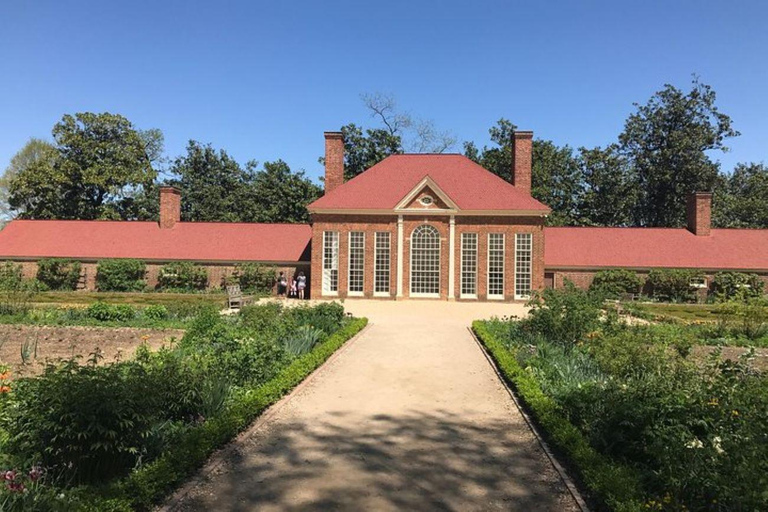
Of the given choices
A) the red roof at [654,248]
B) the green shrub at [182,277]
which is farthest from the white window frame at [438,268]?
the green shrub at [182,277]

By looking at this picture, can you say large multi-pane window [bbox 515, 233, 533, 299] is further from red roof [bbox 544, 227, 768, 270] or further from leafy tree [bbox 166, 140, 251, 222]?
leafy tree [bbox 166, 140, 251, 222]

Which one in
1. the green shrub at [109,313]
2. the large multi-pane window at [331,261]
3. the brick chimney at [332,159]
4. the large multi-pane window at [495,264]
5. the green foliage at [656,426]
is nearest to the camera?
the green foliage at [656,426]

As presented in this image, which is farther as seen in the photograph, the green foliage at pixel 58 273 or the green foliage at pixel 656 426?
the green foliage at pixel 58 273

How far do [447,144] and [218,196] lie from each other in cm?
2317

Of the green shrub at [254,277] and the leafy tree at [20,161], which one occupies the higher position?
the leafy tree at [20,161]

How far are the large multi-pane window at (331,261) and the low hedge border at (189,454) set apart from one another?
19624 millimetres

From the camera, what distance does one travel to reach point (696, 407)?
5371 millimetres

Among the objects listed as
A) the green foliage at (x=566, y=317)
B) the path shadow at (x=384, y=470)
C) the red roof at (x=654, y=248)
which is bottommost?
the path shadow at (x=384, y=470)

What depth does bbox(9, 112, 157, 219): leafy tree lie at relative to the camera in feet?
141

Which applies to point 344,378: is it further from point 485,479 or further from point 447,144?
point 447,144

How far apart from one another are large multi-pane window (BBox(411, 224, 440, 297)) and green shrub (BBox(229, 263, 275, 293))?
8787mm

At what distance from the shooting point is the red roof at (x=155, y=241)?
32375 millimetres

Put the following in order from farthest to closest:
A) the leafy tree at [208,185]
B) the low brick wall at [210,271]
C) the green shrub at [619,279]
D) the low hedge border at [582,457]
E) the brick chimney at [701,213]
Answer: the leafy tree at [208,185]
the brick chimney at [701,213]
the low brick wall at [210,271]
the green shrub at [619,279]
the low hedge border at [582,457]

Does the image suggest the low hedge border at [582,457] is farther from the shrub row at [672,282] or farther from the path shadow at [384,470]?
the shrub row at [672,282]
